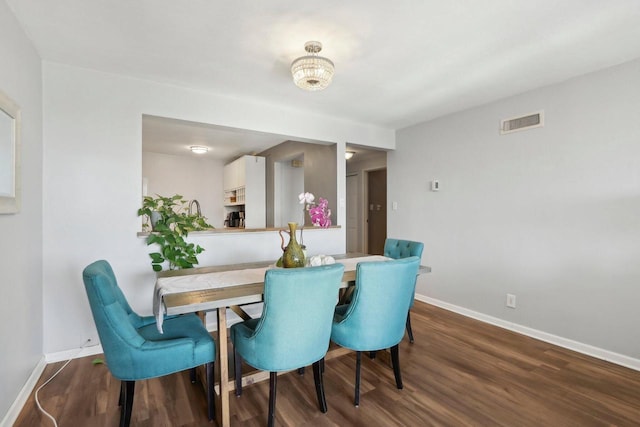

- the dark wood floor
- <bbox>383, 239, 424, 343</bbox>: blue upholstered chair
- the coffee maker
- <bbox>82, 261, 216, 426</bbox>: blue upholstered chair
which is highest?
the coffee maker

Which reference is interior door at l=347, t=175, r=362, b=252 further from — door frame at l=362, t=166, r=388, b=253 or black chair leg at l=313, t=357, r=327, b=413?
black chair leg at l=313, t=357, r=327, b=413

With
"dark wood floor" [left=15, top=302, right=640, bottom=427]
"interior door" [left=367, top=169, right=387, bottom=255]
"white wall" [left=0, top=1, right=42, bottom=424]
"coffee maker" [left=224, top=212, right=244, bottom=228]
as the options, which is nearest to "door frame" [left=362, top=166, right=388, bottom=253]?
"interior door" [left=367, top=169, right=387, bottom=255]

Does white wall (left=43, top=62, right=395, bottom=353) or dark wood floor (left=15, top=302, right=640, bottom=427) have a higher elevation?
white wall (left=43, top=62, right=395, bottom=353)

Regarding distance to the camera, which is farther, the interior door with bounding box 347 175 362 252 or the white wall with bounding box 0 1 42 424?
the interior door with bounding box 347 175 362 252

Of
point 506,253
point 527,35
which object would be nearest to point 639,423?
point 506,253

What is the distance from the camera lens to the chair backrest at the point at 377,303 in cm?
179

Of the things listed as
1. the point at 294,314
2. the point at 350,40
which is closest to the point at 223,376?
the point at 294,314

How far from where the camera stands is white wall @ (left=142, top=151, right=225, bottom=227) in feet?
19.2

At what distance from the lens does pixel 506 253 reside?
3.19 metres

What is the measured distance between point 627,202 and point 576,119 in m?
0.79

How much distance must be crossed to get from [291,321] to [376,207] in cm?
474

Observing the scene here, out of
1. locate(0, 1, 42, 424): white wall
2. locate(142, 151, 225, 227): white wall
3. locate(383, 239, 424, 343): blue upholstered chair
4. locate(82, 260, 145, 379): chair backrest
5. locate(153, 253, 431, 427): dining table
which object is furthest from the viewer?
locate(142, 151, 225, 227): white wall

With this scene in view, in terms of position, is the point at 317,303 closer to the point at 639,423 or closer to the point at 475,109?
the point at 639,423

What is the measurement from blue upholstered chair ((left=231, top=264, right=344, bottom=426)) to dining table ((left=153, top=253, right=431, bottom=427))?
0.14 meters
